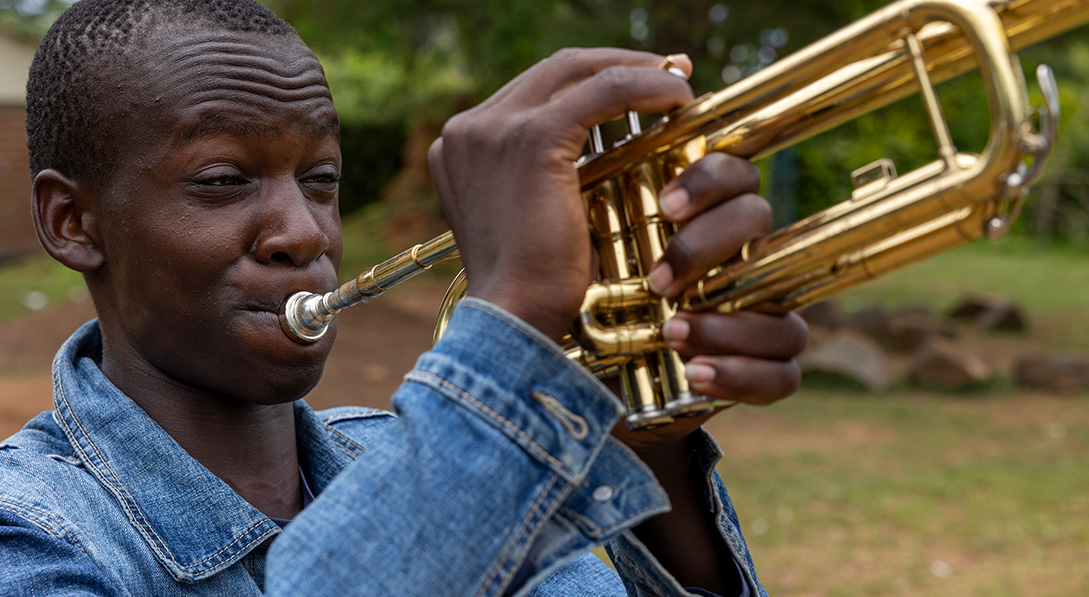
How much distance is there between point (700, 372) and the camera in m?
1.26

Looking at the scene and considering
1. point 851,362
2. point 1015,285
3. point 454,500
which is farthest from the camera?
point 1015,285

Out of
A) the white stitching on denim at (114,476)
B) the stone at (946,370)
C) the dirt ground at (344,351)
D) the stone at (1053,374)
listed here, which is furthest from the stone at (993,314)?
the white stitching on denim at (114,476)

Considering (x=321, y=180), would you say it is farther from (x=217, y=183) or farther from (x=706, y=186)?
(x=706, y=186)

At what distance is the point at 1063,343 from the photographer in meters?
11.2

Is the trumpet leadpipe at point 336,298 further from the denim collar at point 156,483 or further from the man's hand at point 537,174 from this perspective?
the man's hand at point 537,174

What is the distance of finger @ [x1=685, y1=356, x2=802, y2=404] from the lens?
1.26 m

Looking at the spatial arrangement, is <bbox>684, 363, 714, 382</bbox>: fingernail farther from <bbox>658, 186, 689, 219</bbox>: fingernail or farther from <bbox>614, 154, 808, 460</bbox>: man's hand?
<bbox>658, 186, 689, 219</bbox>: fingernail

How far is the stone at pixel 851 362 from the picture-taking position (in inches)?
356

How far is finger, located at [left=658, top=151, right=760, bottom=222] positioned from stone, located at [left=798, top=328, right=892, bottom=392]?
26.5 feet

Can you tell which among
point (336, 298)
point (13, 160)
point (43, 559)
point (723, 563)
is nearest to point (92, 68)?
point (336, 298)

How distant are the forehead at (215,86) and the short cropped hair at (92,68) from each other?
43mm

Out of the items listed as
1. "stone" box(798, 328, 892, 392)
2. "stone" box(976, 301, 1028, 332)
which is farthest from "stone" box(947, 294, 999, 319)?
"stone" box(798, 328, 892, 392)

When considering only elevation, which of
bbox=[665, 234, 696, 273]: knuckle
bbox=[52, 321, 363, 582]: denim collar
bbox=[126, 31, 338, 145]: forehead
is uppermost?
bbox=[126, 31, 338, 145]: forehead

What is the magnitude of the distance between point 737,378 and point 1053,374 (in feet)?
29.1
